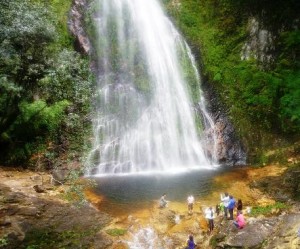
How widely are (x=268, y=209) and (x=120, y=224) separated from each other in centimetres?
537

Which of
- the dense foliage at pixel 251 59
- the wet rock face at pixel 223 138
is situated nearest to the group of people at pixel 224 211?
the wet rock face at pixel 223 138

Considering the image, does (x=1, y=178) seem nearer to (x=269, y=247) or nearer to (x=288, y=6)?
(x=269, y=247)

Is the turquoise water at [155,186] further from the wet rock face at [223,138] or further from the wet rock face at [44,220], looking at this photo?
the wet rock face at [44,220]

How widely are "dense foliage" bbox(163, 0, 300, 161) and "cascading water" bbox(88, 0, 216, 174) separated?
146cm

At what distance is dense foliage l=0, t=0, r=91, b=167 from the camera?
1191 cm

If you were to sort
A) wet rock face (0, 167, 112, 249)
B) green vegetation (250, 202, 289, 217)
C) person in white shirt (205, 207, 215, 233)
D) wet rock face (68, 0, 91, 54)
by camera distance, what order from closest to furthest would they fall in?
wet rock face (0, 167, 112, 249)
person in white shirt (205, 207, 215, 233)
green vegetation (250, 202, 289, 217)
wet rock face (68, 0, 91, 54)

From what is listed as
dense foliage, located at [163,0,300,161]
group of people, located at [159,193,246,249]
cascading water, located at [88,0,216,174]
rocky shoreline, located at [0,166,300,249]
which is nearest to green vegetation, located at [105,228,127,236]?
rocky shoreline, located at [0,166,300,249]

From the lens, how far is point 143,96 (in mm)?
22203

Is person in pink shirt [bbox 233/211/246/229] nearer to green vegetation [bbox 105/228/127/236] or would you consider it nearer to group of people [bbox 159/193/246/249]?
group of people [bbox 159/193/246/249]

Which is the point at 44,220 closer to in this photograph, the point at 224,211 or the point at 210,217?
the point at 210,217

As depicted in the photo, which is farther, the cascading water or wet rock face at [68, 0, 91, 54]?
wet rock face at [68, 0, 91, 54]

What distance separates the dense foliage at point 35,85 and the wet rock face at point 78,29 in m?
4.18

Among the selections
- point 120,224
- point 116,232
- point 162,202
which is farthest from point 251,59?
point 116,232

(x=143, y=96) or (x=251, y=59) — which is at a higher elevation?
(x=251, y=59)
